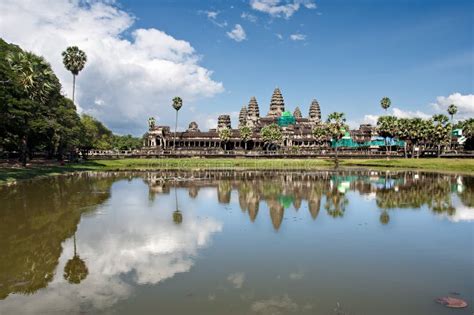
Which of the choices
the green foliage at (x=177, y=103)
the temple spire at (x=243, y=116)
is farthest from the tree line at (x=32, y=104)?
the temple spire at (x=243, y=116)

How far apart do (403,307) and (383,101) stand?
115820 millimetres

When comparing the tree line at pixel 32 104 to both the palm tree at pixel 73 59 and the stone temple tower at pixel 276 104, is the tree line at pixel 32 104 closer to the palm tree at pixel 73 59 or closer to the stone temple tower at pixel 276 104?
the palm tree at pixel 73 59

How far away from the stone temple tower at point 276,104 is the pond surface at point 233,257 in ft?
399

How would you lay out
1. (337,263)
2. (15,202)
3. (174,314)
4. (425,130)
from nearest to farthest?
1. (174,314)
2. (337,263)
3. (15,202)
4. (425,130)

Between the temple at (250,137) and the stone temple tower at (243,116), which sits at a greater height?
the stone temple tower at (243,116)

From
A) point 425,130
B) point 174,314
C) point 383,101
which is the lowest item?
point 174,314

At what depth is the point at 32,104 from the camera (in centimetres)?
4525

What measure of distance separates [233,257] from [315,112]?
13899 cm

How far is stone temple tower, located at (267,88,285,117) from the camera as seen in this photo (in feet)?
483

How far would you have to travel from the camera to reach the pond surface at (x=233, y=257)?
9.81 m

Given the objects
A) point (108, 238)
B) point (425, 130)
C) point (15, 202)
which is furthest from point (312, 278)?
point (425, 130)

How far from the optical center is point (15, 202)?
25641 mm

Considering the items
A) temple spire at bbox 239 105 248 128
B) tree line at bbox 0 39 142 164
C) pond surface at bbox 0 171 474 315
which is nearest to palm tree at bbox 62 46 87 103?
tree line at bbox 0 39 142 164

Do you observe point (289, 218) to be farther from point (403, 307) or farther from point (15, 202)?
point (15, 202)
